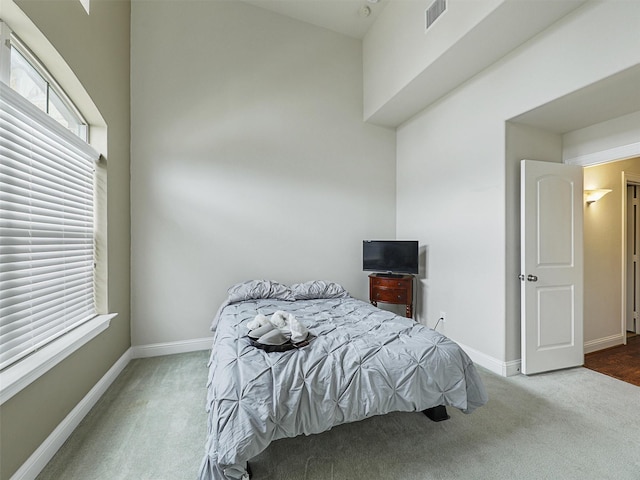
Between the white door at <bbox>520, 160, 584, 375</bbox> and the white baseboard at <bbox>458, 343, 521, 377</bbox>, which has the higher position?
the white door at <bbox>520, 160, 584, 375</bbox>

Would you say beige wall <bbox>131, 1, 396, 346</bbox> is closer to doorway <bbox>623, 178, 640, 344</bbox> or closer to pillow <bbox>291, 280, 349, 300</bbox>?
pillow <bbox>291, 280, 349, 300</bbox>

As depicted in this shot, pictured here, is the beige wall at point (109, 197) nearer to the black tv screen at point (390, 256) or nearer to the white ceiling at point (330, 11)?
the white ceiling at point (330, 11)

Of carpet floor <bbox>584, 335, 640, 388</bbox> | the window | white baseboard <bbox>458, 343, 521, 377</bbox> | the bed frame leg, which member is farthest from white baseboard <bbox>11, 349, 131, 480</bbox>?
carpet floor <bbox>584, 335, 640, 388</bbox>

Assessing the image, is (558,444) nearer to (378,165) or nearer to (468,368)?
(468,368)

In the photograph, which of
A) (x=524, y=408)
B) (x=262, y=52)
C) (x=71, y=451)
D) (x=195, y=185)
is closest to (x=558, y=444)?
(x=524, y=408)

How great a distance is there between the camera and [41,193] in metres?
1.78

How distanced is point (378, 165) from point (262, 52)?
6.90 ft

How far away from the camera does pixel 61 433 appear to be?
1781mm

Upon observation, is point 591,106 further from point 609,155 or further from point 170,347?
point 170,347

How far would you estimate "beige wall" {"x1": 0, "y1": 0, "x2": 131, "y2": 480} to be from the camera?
1466 millimetres

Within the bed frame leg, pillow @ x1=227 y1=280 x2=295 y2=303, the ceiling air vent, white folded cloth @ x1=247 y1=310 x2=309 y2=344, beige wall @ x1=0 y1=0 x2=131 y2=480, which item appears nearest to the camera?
beige wall @ x1=0 y1=0 x2=131 y2=480

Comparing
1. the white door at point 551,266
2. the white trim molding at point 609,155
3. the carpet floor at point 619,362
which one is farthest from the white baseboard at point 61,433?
the white trim molding at point 609,155

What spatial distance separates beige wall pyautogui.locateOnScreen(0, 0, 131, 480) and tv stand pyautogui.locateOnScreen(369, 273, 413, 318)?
9.25 feet

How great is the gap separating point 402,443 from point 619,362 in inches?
115
